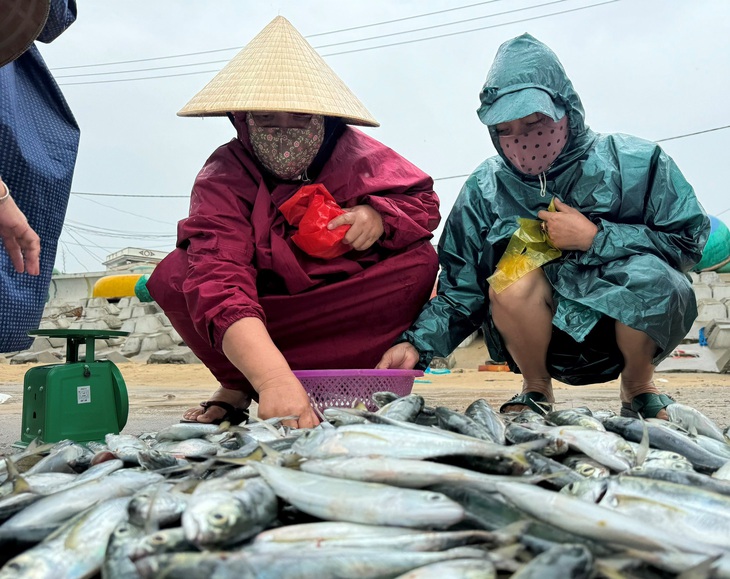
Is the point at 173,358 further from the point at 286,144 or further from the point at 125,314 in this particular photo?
the point at 286,144

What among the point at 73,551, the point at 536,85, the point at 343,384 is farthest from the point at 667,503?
the point at 536,85

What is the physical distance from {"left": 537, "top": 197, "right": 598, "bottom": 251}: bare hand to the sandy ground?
1697 millimetres

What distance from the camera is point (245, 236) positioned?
3.22 m

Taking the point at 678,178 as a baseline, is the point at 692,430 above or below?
below

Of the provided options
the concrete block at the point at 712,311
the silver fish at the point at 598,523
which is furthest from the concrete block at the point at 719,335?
the silver fish at the point at 598,523

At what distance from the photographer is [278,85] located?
320cm

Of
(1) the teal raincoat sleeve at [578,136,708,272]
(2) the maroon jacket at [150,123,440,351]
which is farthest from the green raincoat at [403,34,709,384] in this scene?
(2) the maroon jacket at [150,123,440,351]

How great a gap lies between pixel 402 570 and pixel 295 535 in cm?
22

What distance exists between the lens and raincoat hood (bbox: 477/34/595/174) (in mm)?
3127

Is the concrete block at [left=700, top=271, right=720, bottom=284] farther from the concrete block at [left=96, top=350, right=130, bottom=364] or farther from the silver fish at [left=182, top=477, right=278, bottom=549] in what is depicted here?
the silver fish at [left=182, top=477, right=278, bottom=549]

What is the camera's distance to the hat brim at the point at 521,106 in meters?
3.00

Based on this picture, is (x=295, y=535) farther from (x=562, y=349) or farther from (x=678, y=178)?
(x=678, y=178)

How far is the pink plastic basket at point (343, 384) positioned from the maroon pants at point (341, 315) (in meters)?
0.36

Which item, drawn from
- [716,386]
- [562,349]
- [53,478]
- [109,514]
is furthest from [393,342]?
[716,386]
